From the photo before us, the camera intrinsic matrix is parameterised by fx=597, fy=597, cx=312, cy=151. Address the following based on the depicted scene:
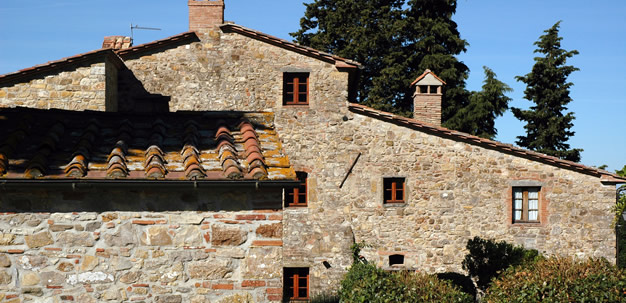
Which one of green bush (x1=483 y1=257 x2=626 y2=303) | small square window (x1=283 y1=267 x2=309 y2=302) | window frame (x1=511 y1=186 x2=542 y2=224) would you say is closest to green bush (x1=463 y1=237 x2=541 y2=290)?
window frame (x1=511 y1=186 x2=542 y2=224)

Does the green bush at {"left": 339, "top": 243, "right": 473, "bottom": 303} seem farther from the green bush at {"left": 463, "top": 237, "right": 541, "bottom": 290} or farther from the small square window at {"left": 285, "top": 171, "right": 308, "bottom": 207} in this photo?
the green bush at {"left": 463, "top": 237, "right": 541, "bottom": 290}

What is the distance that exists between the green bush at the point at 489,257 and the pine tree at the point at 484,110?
A: 11340 millimetres

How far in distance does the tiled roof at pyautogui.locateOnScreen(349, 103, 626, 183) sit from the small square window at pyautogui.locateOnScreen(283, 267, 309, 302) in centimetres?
455

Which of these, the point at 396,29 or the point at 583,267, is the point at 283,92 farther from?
the point at 396,29

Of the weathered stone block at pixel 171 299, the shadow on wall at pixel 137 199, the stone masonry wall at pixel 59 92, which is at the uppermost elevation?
A: the stone masonry wall at pixel 59 92

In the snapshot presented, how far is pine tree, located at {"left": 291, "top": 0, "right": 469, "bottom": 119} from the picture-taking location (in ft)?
87.0

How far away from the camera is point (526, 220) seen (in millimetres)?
16250

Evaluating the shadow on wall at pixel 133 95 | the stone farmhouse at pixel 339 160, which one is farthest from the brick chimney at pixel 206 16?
the shadow on wall at pixel 133 95

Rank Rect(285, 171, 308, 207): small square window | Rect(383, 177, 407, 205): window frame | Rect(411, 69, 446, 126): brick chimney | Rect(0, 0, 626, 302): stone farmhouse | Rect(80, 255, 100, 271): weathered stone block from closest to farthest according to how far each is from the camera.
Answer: Rect(80, 255, 100, 271): weathered stone block, Rect(0, 0, 626, 302): stone farmhouse, Rect(285, 171, 308, 207): small square window, Rect(383, 177, 407, 205): window frame, Rect(411, 69, 446, 126): brick chimney

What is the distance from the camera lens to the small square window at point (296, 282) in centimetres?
1584

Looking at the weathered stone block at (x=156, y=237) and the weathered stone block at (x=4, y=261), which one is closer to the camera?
the weathered stone block at (x=4, y=261)

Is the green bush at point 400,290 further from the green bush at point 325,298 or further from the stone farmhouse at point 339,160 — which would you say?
the stone farmhouse at point 339,160

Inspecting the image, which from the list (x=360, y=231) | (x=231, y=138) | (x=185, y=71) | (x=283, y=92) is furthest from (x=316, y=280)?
(x=231, y=138)

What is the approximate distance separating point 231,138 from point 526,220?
1172 centimetres
